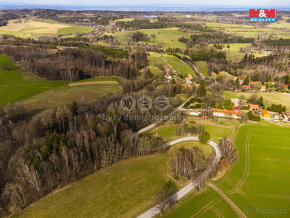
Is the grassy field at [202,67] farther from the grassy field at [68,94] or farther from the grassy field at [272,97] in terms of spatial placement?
the grassy field at [68,94]

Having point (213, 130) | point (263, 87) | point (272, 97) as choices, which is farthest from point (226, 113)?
point (263, 87)

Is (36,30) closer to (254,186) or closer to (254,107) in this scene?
(254,107)

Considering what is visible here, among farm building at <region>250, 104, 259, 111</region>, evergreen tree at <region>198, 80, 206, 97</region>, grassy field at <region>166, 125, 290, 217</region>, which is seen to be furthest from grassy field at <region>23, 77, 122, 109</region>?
farm building at <region>250, 104, 259, 111</region>

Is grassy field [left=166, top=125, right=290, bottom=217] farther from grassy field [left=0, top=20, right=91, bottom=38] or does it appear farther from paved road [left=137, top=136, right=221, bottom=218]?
grassy field [left=0, top=20, right=91, bottom=38]

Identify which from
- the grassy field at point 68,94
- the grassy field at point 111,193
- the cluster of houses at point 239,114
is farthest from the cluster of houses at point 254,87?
the grassy field at point 111,193

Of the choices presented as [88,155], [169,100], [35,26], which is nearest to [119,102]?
[169,100]
